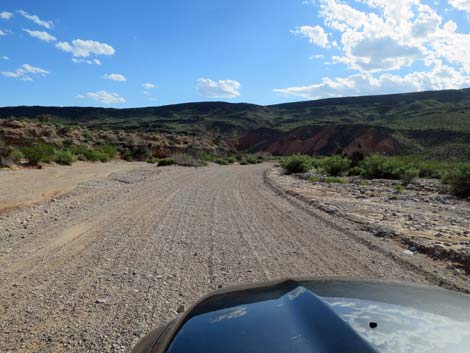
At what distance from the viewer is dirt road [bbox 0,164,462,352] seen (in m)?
4.18

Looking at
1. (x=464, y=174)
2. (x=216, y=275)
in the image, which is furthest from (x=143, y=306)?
(x=464, y=174)

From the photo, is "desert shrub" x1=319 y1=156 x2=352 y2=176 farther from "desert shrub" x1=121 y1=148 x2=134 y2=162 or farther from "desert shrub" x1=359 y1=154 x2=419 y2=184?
"desert shrub" x1=121 y1=148 x2=134 y2=162

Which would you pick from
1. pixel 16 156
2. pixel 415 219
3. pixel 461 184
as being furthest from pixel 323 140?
pixel 415 219

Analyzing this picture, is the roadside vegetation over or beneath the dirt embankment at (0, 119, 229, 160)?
beneath

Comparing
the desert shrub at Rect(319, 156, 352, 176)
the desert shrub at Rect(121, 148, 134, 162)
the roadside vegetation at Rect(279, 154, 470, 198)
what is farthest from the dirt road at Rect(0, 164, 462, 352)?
the desert shrub at Rect(121, 148, 134, 162)

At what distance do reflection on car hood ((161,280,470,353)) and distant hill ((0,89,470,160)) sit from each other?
44.3 meters

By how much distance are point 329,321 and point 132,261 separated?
16.2ft

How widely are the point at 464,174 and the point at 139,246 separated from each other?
1590cm

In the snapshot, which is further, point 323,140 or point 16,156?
point 323,140

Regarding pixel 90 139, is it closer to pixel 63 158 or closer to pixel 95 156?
pixel 95 156

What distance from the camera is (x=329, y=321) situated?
6.26 feet

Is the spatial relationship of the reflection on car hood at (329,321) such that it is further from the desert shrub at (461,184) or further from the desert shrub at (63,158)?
the desert shrub at (63,158)

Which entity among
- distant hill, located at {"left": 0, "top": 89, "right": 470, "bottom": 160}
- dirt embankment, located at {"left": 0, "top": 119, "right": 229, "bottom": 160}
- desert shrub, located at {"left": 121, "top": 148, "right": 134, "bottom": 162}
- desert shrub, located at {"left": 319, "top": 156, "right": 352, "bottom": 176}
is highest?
distant hill, located at {"left": 0, "top": 89, "right": 470, "bottom": 160}

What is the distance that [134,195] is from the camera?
13.9 m
